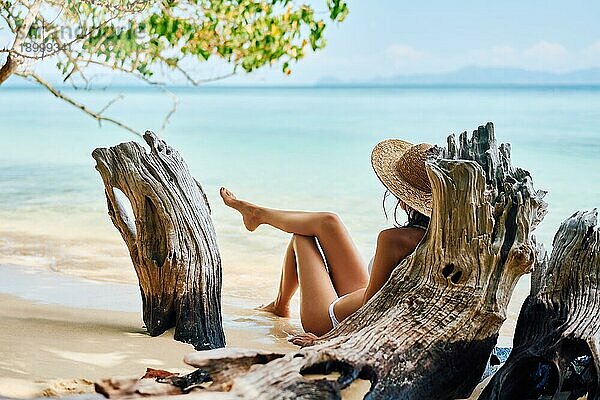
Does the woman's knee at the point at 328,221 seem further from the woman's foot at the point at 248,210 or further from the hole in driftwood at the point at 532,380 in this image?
the hole in driftwood at the point at 532,380

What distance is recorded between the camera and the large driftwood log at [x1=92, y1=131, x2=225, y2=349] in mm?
3311

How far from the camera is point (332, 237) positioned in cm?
362

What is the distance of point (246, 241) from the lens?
7.56 meters

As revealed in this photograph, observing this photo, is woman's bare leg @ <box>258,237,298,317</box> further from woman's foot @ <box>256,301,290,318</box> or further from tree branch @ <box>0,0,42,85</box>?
tree branch @ <box>0,0,42,85</box>

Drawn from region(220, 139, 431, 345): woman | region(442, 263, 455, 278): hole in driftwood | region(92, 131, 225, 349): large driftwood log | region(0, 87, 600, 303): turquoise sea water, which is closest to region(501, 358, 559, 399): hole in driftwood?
region(442, 263, 455, 278): hole in driftwood

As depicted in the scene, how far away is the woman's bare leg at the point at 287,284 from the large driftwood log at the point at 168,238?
0.47 meters

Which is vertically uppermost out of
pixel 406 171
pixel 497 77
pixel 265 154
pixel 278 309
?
pixel 497 77

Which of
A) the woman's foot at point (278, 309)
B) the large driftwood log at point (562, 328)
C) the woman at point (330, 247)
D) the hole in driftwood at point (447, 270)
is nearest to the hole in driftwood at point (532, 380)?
the large driftwood log at point (562, 328)

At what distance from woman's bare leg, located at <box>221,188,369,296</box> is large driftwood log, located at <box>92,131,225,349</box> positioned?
36cm

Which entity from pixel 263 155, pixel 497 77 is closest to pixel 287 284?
pixel 263 155

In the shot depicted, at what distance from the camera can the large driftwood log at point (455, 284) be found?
2520mm

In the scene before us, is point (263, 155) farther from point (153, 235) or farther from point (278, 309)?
point (153, 235)

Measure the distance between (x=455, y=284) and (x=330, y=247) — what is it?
3.44ft

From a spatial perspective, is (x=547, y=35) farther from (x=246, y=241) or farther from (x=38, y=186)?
(x=246, y=241)
